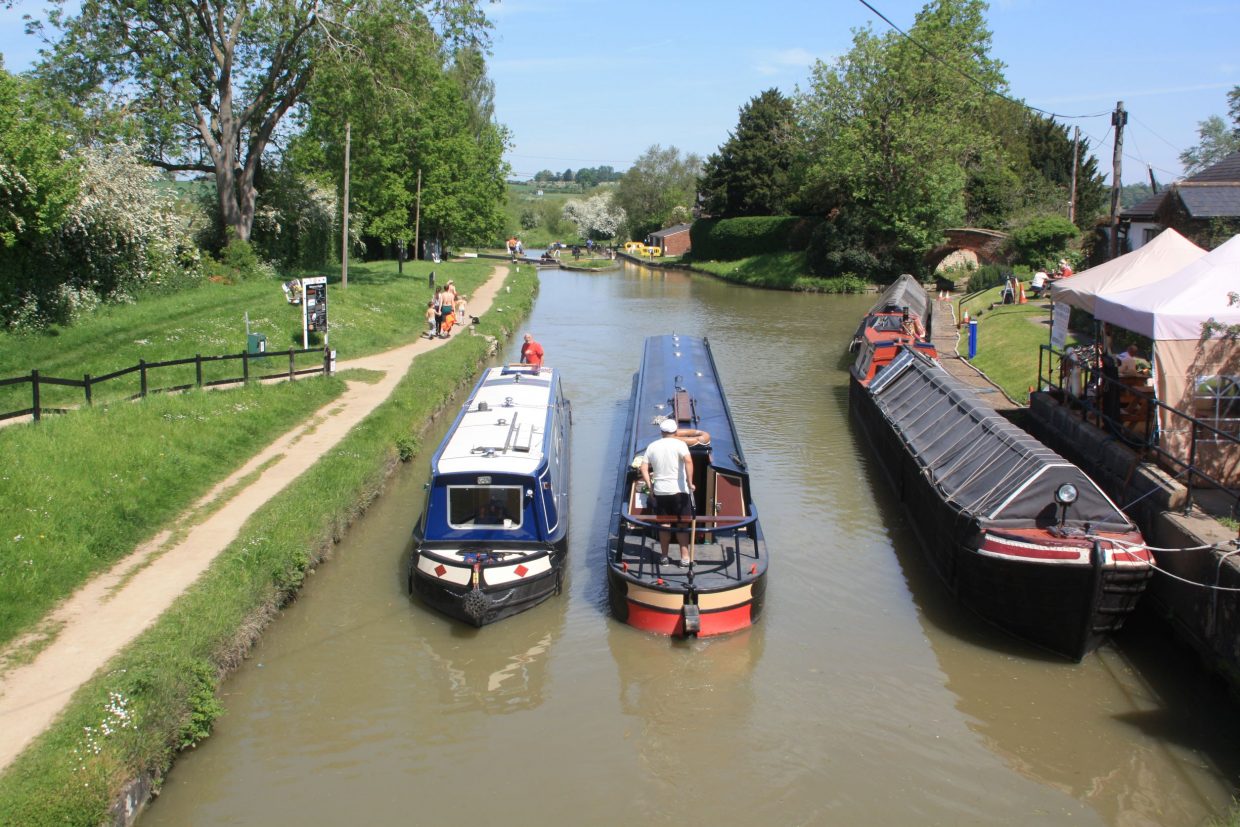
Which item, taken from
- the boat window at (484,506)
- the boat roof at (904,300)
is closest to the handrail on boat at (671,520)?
the boat window at (484,506)

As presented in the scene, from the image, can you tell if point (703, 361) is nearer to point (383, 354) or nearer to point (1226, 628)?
point (383, 354)

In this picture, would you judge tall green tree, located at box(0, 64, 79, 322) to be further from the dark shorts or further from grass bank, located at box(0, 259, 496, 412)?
the dark shorts

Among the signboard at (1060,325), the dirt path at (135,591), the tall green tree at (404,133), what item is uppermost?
the tall green tree at (404,133)

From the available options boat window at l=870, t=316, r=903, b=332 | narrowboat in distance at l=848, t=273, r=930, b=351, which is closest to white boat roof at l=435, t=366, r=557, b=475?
narrowboat in distance at l=848, t=273, r=930, b=351

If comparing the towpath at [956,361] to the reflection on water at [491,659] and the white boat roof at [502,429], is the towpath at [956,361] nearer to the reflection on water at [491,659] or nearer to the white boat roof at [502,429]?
the white boat roof at [502,429]

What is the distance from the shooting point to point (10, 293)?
66.5 feet

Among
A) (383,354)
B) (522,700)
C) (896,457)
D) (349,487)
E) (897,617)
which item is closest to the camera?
(522,700)

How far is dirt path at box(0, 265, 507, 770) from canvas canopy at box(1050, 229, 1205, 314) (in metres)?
11.9

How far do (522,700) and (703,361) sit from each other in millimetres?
11178

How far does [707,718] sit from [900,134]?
138 ft

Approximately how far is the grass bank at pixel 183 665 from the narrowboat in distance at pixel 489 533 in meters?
1.64

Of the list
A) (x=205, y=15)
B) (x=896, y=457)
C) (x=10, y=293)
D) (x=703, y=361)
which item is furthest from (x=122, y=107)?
(x=896, y=457)

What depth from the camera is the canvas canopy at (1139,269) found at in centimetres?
1471

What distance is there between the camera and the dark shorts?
1131 cm
